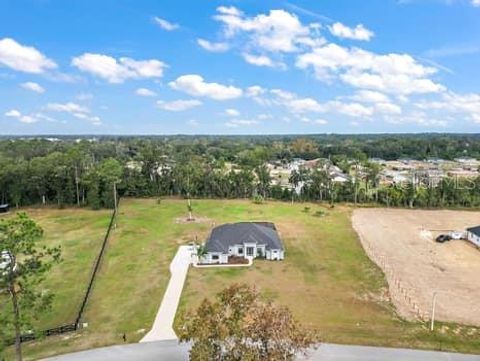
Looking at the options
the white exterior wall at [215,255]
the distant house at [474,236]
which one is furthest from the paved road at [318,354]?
the distant house at [474,236]

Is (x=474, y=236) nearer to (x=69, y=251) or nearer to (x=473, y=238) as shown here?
(x=473, y=238)

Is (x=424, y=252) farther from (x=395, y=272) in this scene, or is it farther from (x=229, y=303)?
(x=229, y=303)

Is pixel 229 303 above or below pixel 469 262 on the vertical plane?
above

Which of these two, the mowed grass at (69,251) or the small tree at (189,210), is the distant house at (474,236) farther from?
the mowed grass at (69,251)

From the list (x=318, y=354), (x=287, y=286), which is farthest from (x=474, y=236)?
(x=318, y=354)

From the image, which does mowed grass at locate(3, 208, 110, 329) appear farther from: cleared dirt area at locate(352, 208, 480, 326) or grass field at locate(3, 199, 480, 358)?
cleared dirt area at locate(352, 208, 480, 326)

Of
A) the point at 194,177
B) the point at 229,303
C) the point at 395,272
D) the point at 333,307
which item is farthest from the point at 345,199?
the point at 229,303

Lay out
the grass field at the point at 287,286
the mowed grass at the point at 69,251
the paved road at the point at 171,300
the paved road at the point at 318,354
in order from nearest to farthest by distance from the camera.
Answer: the paved road at the point at 318,354 → the grass field at the point at 287,286 → the paved road at the point at 171,300 → the mowed grass at the point at 69,251
